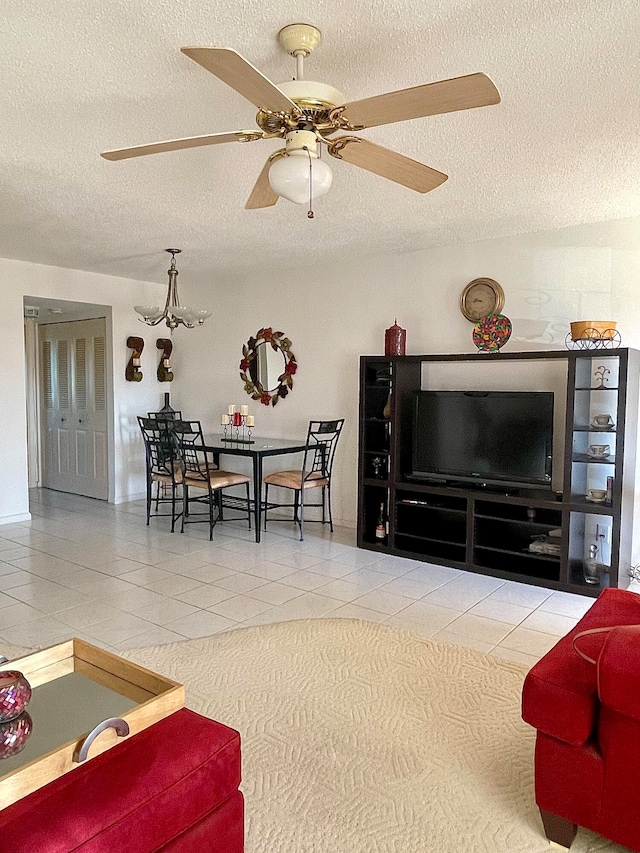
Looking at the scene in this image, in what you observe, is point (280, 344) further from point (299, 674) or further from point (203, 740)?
point (203, 740)

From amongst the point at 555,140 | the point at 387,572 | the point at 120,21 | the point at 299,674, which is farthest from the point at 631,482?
the point at 120,21

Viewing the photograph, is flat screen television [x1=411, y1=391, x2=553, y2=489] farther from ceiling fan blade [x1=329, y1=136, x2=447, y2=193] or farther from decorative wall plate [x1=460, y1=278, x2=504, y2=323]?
ceiling fan blade [x1=329, y1=136, x2=447, y2=193]

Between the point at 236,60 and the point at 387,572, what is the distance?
353 cm

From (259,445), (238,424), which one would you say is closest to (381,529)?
(259,445)

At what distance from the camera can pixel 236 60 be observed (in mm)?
1603

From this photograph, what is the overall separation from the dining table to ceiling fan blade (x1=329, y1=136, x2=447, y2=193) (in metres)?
3.01

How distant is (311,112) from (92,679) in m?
1.97

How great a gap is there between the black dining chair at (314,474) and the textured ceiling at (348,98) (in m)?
1.73

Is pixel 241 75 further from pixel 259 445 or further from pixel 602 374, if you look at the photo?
pixel 259 445

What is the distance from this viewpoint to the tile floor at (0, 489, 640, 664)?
11.0 feet

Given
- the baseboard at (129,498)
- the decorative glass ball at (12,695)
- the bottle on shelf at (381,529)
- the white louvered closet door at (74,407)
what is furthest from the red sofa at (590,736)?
the white louvered closet door at (74,407)

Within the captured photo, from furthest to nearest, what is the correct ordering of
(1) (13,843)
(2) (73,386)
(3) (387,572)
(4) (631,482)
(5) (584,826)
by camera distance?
(2) (73,386) < (3) (387,572) < (4) (631,482) < (5) (584,826) < (1) (13,843)

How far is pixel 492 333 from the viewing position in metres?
4.64

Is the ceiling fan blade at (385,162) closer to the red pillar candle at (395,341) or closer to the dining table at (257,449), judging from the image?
the red pillar candle at (395,341)
